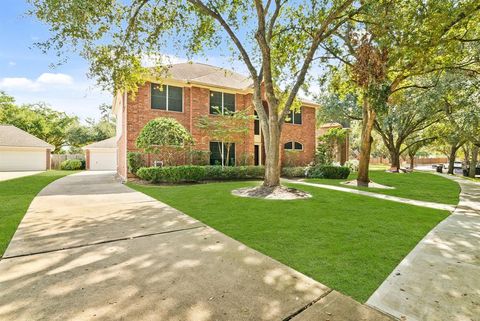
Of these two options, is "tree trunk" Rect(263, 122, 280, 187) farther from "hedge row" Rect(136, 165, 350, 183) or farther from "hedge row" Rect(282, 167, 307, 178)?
"hedge row" Rect(282, 167, 307, 178)

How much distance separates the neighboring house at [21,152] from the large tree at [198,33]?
928 inches

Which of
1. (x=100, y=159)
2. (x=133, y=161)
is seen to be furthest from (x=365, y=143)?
(x=100, y=159)

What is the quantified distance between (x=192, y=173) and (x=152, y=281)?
10466mm

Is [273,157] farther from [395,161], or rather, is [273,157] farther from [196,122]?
[395,161]

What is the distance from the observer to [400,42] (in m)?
8.53

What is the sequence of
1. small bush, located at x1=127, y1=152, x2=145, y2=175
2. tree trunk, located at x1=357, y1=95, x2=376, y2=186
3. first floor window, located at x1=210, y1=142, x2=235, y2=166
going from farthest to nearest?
first floor window, located at x1=210, y1=142, x2=235, y2=166 → small bush, located at x1=127, y1=152, x2=145, y2=175 → tree trunk, located at x1=357, y1=95, x2=376, y2=186

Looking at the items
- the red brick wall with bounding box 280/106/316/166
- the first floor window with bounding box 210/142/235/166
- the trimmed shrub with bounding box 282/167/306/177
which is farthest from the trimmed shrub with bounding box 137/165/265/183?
the red brick wall with bounding box 280/106/316/166

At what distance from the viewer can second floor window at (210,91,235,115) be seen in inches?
656

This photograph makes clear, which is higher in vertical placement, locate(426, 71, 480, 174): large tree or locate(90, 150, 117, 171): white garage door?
locate(426, 71, 480, 174): large tree

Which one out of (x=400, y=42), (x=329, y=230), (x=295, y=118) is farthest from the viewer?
(x=295, y=118)

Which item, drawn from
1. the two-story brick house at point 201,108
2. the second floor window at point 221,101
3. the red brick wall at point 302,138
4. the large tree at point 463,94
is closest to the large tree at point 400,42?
the large tree at point 463,94

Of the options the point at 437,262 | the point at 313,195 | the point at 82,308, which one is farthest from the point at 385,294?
the point at 313,195

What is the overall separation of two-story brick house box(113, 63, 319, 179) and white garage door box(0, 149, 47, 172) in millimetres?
17066

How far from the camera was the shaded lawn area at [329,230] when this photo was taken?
10.4 ft
